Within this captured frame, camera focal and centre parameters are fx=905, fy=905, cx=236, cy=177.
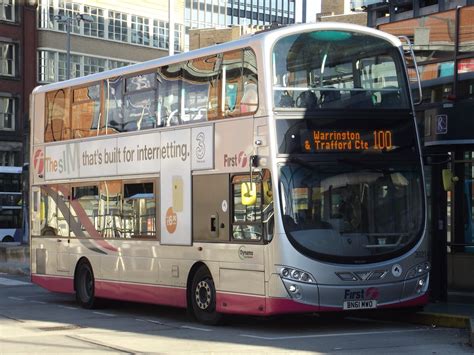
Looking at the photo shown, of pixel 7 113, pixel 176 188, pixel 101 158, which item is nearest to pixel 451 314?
pixel 176 188

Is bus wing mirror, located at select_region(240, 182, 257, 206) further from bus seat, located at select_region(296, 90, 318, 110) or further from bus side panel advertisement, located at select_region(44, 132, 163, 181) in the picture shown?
bus side panel advertisement, located at select_region(44, 132, 163, 181)

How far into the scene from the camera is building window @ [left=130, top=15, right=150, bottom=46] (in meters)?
69.0

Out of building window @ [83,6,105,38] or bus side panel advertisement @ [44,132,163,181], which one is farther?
building window @ [83,6,105,38]

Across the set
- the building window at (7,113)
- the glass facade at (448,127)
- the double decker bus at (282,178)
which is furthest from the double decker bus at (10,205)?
the double decker bus at (282,178)

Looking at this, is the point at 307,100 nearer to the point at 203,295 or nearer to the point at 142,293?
the point at 203,295

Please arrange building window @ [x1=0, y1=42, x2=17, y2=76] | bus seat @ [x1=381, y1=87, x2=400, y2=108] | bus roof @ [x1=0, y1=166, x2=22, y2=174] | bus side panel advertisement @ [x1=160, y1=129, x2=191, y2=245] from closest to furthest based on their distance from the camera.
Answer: bus seat @ [x1=381, y1=87, x2=400, y2=108] < bus side panel advertisement @ [x1=160, y1=129, x2=191, y2=245] < bus roof @ [x1=0, y1=166, x2=22, y2=174] < building window @ [x1=0, y1=42, x2=17, y2=76]

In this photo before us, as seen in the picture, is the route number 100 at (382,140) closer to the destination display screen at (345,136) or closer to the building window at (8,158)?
the destination display screen at (345,136)

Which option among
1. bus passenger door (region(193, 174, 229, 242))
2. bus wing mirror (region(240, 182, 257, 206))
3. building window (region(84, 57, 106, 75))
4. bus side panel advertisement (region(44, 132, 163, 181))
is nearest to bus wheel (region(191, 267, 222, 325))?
bus passenger door (region(193, 174, 229, 242))

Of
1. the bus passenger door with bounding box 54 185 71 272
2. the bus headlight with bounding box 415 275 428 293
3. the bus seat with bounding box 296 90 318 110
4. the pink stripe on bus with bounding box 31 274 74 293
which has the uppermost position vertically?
the bus seat with bounding box 296 90 318 110

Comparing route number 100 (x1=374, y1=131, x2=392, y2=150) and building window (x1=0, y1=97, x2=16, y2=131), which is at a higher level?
building window (x1=0, y1=97, x2=16, y2=131)

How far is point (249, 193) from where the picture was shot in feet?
43.0

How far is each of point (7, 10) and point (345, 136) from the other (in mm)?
54271

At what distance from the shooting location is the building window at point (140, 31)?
69000 mm

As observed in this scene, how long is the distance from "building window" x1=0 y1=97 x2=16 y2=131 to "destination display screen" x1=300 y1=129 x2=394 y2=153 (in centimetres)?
5230
